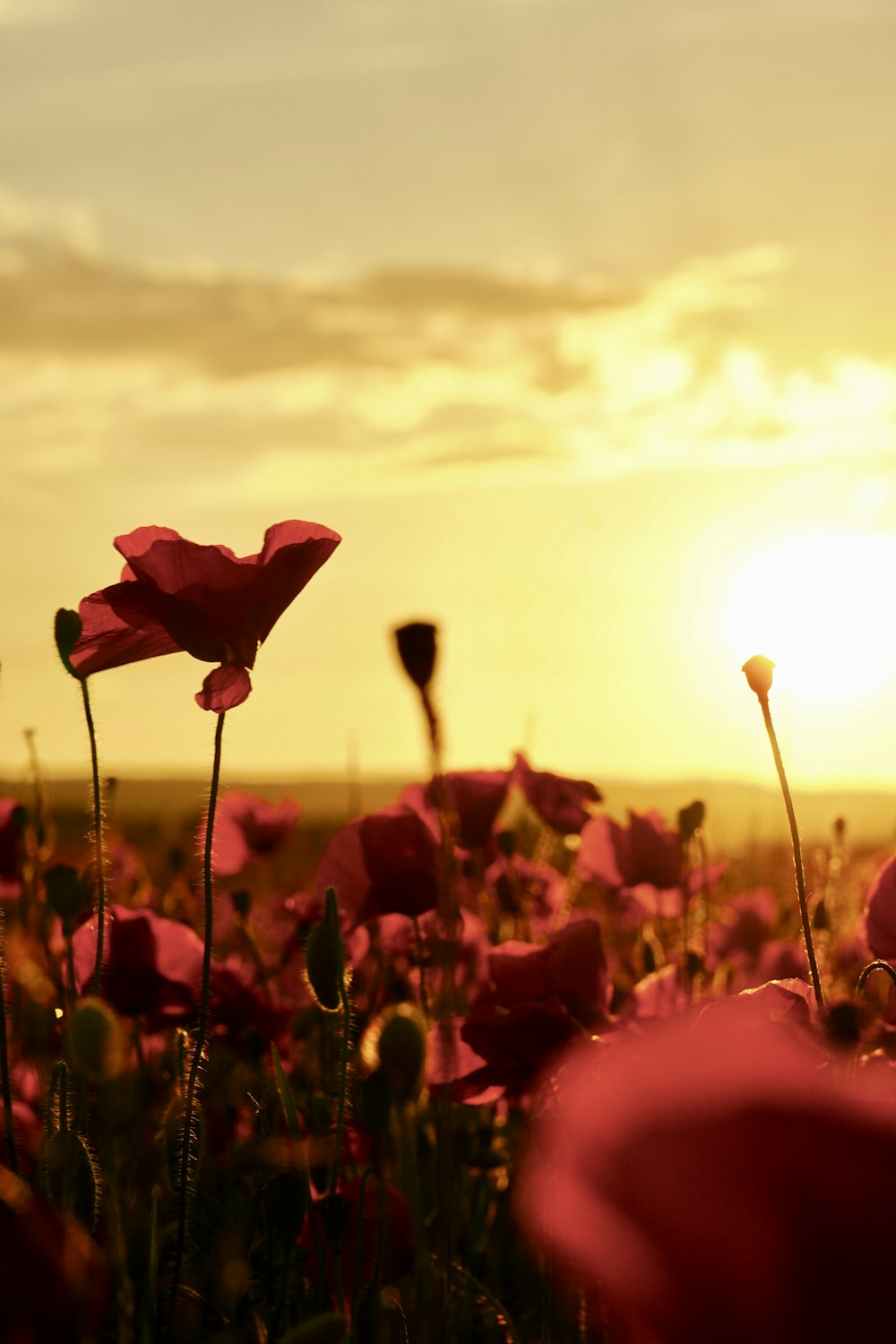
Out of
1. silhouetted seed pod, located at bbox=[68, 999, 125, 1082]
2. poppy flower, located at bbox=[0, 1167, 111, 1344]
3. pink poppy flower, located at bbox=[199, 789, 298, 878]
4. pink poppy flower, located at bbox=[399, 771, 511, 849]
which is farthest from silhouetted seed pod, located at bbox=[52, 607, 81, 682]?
pink poppy flower, located at bbox=[199, 789, 298, 878]

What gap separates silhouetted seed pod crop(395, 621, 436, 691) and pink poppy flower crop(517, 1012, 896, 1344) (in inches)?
13.6

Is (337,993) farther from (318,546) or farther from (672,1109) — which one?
(672,1109)

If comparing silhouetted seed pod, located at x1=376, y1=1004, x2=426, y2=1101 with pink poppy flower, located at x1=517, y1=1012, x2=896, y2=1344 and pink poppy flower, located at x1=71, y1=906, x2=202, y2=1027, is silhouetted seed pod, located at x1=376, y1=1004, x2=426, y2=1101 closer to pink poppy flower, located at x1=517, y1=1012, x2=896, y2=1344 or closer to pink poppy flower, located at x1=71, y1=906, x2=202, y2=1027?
pink poppy flower, located at x1=517, y1=1012, x2=896, y2=1344

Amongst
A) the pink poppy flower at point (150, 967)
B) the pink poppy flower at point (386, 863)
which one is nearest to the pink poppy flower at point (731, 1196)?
the pink poppy flower at point (386, 863)

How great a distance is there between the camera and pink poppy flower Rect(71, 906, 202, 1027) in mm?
1757

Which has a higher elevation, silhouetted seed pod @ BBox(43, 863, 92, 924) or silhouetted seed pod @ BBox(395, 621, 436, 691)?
silhouetted seed pod @ BBox(395, 621, 436, 691)

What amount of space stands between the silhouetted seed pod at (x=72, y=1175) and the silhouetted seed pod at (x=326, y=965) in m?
0.20

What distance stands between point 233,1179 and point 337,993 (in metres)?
0.79

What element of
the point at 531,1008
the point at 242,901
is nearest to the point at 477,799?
the point at 242,901

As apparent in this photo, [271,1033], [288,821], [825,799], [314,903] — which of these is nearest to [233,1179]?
[271,1033]

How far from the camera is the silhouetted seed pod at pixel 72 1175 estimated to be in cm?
94

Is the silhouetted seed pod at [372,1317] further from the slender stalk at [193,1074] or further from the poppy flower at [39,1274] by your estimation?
the poppy flower at [39,1274]

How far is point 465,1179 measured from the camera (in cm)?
202

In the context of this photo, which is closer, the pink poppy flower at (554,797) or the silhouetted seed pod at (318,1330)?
the silhouetted seed pod at (318,1330)
